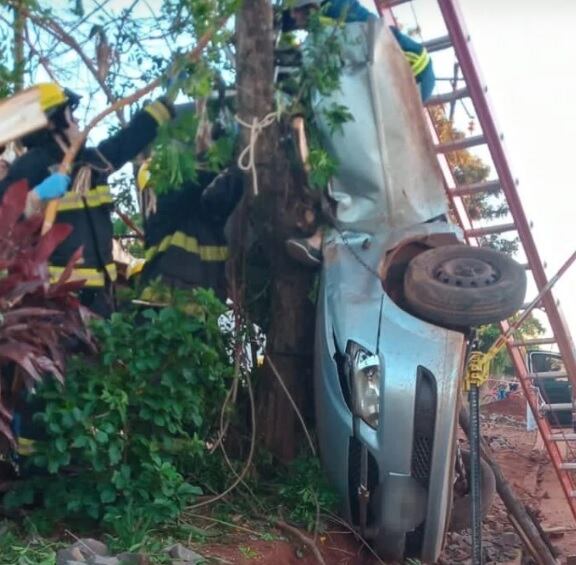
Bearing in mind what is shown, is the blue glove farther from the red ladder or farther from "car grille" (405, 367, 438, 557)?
the red ladder

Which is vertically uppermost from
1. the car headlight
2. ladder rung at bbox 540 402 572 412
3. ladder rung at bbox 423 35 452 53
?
ladder rung at bbox 423 35 452 53

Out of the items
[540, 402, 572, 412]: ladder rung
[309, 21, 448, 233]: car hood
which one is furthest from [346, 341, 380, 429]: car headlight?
[540, 402, 572, 412]: ladder rung

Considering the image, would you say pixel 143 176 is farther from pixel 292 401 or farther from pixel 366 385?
pixel 366 385

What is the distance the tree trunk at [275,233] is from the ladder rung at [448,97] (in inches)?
50.2

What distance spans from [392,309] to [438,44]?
2002mm

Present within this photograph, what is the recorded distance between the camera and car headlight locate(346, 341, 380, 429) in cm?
468

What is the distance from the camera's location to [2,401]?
4344 mm

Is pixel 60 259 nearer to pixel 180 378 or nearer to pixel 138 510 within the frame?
pixel 180 378

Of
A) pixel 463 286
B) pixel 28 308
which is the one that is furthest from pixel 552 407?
pixel 28 308

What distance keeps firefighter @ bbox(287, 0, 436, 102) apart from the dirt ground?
239 centimetres

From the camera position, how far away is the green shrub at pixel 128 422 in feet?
14.1

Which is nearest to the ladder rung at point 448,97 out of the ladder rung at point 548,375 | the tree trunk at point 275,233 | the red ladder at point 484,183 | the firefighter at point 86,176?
the red ladder at point 484,183

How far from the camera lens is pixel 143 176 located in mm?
Answer: 5316

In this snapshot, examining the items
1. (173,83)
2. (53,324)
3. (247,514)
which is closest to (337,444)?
(247,514)
